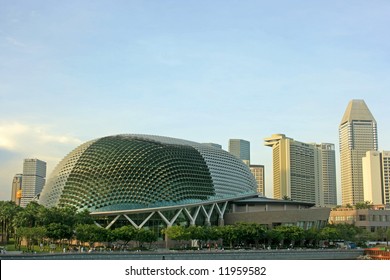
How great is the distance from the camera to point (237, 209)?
133 metres

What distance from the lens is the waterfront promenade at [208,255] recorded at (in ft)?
238

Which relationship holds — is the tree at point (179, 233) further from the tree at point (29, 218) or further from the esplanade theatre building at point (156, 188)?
the tree at point (29, 218)

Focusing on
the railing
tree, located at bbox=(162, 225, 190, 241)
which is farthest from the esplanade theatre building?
the railing

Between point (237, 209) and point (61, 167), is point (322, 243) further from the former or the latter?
point (61, 167)

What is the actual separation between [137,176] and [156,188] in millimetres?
5000

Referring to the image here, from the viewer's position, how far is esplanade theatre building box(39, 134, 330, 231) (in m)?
115

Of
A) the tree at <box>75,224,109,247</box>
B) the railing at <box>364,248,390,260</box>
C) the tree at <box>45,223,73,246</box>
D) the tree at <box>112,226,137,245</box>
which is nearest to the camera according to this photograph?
the railing at <box>364,248,390,260</box>

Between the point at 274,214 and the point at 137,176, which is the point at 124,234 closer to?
the point at 137,176

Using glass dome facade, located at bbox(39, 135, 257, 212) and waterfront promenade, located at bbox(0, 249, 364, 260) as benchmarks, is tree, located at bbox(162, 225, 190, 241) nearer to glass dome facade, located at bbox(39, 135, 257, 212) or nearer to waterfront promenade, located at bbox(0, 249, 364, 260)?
waterfront promenade, located at bbox(0, 249, 364, 260)

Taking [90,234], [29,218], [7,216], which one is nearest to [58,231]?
[90,234]

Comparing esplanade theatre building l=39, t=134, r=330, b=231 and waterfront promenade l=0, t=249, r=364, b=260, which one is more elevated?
esplanade theatre building l=39, t=134, r=330, b=231

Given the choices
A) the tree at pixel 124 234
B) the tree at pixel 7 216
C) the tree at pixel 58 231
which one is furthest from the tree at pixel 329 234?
the tree at pixel 7 216

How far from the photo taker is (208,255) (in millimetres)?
83250
